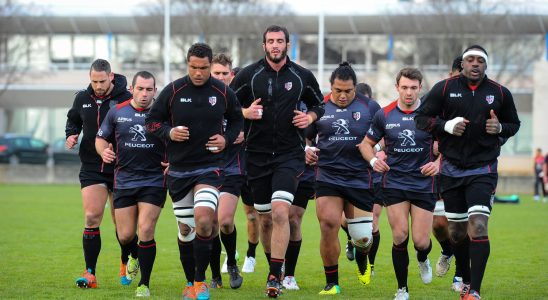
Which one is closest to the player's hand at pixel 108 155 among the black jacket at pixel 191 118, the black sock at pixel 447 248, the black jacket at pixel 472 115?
the black jacket at pixel 191 118

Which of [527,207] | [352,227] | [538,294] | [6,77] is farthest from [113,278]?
[6,77]

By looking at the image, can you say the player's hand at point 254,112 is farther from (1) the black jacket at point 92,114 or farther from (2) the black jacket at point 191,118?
(1) the black jacket at point 92,114

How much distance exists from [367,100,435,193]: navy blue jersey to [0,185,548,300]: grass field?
1228 millimetres

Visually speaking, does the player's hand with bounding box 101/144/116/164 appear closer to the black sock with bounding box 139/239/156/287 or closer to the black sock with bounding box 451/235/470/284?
the black sock with bounding box 139/239/156/287

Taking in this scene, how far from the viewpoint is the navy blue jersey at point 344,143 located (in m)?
11.5

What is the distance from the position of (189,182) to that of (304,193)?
7.81ft

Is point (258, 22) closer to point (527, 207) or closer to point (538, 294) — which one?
point (527, 207)

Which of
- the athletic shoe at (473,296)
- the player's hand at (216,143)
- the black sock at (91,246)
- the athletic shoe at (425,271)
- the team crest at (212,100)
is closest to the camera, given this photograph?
the athletic shoe at (473,296)

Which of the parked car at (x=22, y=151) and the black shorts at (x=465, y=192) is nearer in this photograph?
the black shorts at (x=465, y=192)

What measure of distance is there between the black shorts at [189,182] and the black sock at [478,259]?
257cm

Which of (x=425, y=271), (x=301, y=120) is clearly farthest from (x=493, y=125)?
(x=425, y=271)

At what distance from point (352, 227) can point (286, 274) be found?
95 centimetres

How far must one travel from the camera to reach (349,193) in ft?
37.7

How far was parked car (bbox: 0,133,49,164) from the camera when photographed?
47094mm
